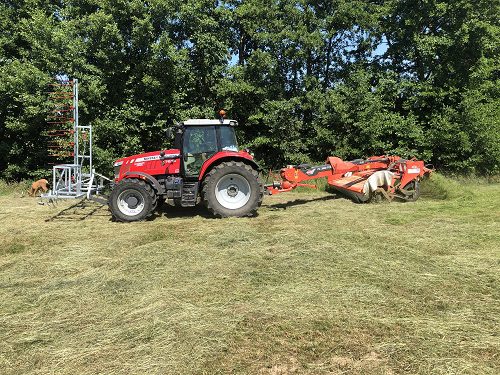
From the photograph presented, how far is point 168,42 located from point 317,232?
884 centimetres

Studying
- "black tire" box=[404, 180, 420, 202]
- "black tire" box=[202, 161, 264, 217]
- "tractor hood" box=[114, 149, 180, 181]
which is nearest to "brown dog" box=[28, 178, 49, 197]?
"tractor hood" box=[114, 149, 180, 181]

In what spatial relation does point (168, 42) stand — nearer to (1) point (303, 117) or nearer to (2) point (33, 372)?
(1) point (303, 117)

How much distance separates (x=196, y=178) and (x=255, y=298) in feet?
14.1

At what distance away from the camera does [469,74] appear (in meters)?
13.5

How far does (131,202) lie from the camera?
7.50m

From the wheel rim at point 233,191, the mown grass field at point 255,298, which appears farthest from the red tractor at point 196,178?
the mown grass field at point 255,298

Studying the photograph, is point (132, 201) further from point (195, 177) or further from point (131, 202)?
point (195, 177)

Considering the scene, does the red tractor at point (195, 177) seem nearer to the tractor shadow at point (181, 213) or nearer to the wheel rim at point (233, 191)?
the wheel rim at point (233, 191)

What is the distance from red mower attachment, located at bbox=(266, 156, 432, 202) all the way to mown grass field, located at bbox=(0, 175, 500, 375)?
1857mm

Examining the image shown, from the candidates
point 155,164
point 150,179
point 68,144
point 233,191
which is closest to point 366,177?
point 233,191

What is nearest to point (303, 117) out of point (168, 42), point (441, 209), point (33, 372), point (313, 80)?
point (313, 80)

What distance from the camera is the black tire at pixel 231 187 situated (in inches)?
290

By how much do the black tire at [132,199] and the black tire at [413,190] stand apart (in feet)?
18.0

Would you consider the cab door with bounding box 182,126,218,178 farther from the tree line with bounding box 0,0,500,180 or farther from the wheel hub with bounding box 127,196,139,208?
the tree line with bounding box 0,0,500,180
